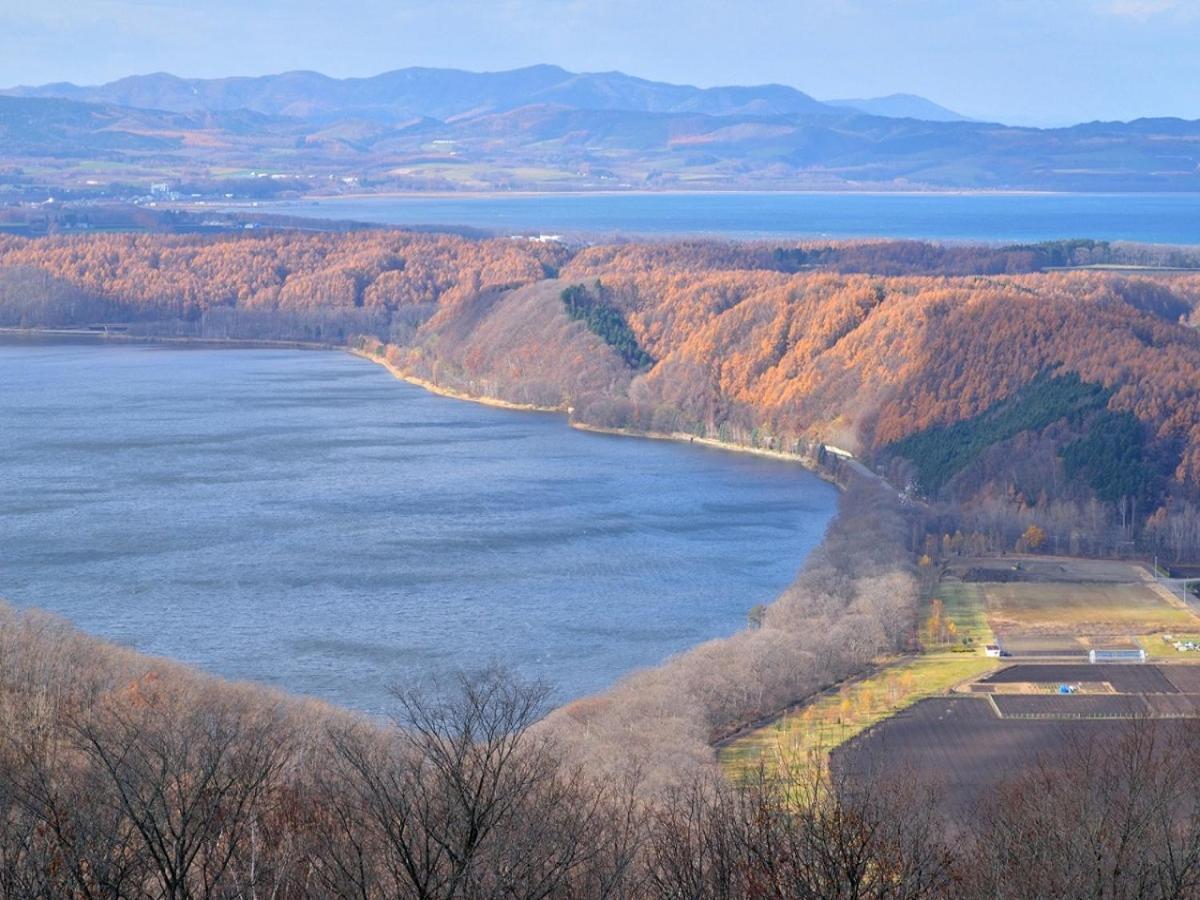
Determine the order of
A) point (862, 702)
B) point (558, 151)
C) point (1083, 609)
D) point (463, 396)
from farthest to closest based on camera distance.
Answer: point (558, 151)
point (463, 396)
point (1083, 609)
point (862, 702)

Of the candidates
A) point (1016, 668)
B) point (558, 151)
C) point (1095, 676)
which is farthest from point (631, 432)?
point (558, 151)

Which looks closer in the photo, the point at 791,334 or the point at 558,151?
the point at 791,334

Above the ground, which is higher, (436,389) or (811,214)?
(811,214)

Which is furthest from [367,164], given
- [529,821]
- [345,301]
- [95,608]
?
[529,821]

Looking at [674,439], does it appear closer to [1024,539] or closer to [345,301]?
[1024,539]

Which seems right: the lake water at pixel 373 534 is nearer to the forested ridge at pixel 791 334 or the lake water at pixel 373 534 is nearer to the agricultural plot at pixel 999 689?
the agricultural plot at pixel 999 689

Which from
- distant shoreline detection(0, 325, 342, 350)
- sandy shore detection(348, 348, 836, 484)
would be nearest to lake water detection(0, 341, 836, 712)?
sandy shore detection(348, 348, 836, 484)

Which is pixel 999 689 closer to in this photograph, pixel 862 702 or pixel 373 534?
pixel 862 702

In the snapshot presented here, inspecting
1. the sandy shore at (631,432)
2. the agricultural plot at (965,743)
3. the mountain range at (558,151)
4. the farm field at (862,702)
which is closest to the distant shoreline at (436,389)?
the sandy shore at (631,432)
